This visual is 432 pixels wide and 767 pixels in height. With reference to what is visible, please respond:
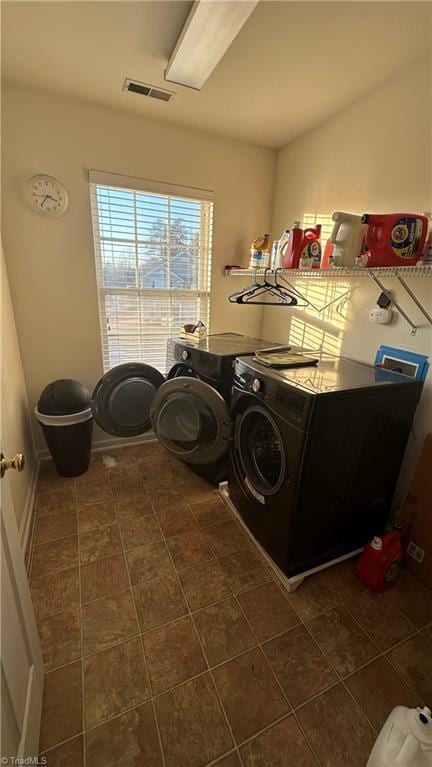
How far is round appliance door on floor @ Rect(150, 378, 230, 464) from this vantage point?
69.0 inches

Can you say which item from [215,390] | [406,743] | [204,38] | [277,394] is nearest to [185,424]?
[215,390]

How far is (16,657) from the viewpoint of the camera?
0.87 m

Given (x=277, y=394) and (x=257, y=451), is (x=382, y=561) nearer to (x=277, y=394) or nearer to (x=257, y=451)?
(x=257, y=451)

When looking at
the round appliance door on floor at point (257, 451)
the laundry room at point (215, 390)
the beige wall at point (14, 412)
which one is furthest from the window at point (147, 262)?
the round appliance door on floor at point (257, 451)

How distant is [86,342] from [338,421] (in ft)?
6.46

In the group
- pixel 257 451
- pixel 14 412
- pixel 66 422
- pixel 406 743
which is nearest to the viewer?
pixel 406 743

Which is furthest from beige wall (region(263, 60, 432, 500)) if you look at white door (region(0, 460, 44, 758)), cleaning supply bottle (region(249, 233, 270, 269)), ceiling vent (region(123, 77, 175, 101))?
white door (region(0, 460, 44, 758))

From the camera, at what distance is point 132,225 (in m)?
2.35

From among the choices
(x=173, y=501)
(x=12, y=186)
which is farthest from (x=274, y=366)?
(x=12, y=186)

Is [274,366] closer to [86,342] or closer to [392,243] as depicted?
[392,243]

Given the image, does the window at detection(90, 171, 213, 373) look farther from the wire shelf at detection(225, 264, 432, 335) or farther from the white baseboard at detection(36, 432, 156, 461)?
the wire shelf at detection(225, 264, 432, 335)

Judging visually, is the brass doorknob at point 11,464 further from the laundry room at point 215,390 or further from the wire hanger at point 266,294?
the wire hanger at point 266,294

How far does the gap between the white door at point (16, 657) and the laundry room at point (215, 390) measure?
1 cm

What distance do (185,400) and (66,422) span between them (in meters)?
0.90
